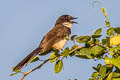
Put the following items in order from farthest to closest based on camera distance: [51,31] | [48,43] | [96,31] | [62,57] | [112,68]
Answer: [51,31] < [48,43] < [62,57] < [96,31] < [112,68]

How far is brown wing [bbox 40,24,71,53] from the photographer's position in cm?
718

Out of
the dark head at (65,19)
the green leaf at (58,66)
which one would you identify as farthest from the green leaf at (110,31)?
the dark head at (65,19)

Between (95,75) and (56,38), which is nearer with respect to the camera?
(95,75)

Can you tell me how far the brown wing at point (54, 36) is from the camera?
23.5ft

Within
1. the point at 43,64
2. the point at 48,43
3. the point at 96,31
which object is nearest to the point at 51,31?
the point at 48,43

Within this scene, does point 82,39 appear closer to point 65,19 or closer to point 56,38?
point 56,38

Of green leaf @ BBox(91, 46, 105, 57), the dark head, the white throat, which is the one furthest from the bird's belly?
green leaf @ BBox(91, 46, 105, 57)

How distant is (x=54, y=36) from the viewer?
25.1ft

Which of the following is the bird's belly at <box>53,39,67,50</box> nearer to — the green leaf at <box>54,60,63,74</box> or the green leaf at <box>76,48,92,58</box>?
the green leaf at <box>54,60,63,74</box>

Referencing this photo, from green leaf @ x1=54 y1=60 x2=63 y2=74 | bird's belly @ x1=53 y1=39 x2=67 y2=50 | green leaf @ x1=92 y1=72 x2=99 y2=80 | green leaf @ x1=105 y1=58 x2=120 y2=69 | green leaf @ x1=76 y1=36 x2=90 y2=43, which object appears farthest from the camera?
bird's belly @ x1=53 y1=39 x2=67 y2=50

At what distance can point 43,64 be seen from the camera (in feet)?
11.8

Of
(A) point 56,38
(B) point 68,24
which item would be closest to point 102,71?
(A) point 56,38

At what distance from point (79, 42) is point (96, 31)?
0.26m

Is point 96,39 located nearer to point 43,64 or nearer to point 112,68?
point 112,68
